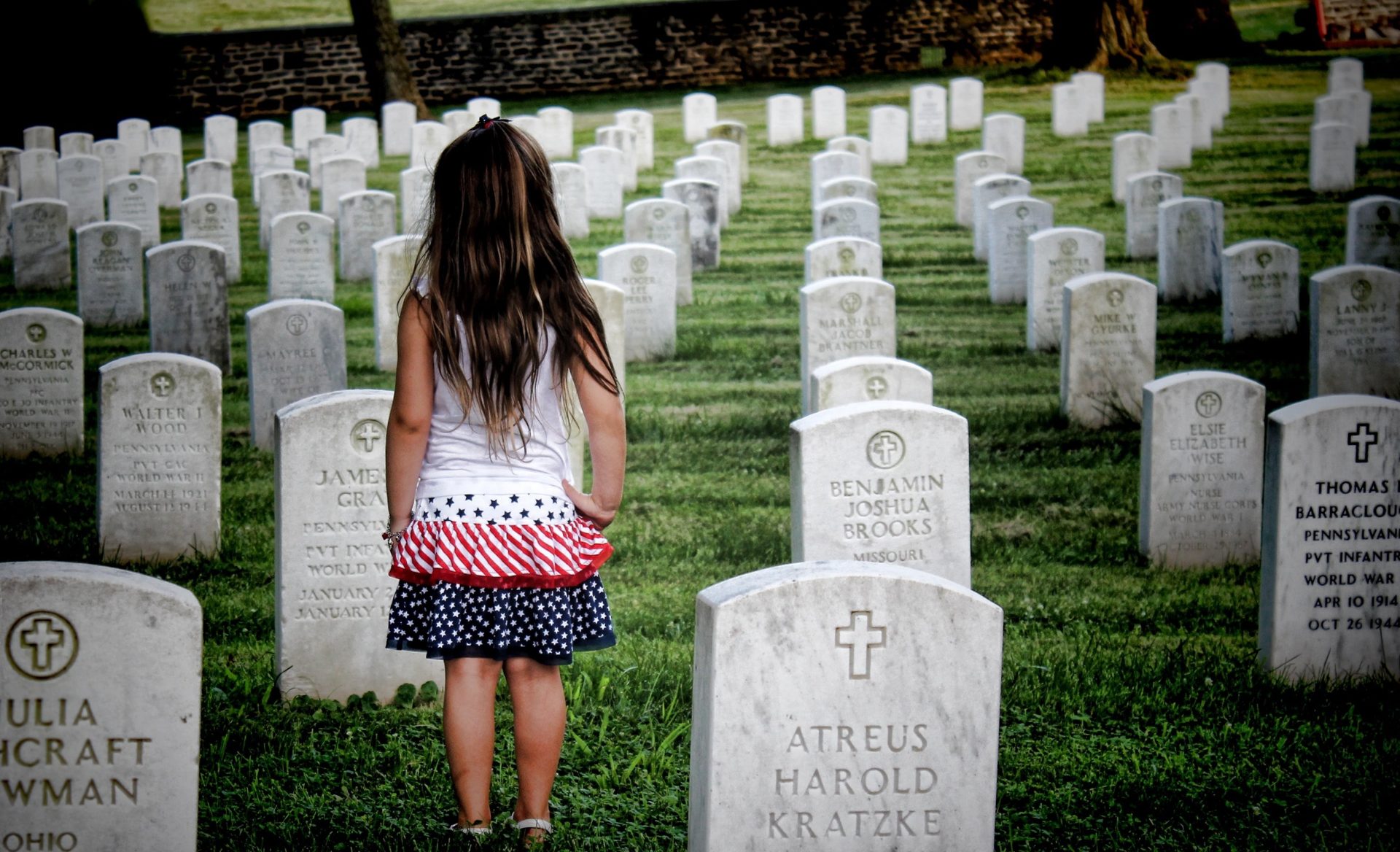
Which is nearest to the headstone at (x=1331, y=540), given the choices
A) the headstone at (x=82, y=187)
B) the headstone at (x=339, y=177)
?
the headstone at (x=339, y=177)

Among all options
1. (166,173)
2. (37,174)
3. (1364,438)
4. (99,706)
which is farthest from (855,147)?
(99,706)

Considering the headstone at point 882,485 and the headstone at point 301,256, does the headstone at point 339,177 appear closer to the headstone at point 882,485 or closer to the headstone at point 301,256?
the headstone at point 301,256

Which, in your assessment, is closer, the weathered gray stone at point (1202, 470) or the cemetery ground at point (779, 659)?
the cemetery ground at point (779, 659)

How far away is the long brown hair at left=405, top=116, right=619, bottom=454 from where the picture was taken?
400 cm

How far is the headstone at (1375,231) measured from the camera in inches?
533

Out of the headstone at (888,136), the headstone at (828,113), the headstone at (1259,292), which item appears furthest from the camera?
the headstone at (828,113)

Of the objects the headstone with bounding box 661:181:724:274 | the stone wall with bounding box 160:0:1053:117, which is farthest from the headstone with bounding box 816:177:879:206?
the stone wall with bounding box 160:0:1053:117

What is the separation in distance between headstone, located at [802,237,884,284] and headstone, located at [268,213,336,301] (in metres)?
4.58

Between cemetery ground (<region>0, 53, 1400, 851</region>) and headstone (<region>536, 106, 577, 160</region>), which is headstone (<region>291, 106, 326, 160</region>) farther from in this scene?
cemetery ground (<region>0, 53, 1400, 851</region>)

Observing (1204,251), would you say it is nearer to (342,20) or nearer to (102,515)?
(102,515)

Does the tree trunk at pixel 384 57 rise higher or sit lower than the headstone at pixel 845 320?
higher

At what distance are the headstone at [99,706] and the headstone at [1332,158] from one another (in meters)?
19.0

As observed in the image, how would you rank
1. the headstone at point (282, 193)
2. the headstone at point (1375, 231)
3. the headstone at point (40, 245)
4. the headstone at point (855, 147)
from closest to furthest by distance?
1. the headstone at point (1375, 231)
2. the headstone at point (40, 245)
3. the headstone at point (282, 193)
4. the headstone at point (855, 147)

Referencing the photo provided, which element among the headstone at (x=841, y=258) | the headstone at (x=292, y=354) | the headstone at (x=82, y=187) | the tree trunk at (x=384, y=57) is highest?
the tree trunk at (x=384, y=57)
